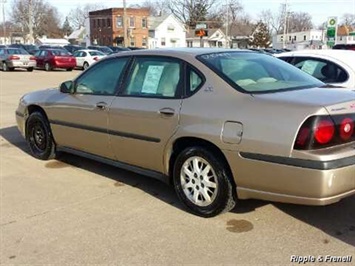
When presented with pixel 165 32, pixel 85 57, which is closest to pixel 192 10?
pixel 165 32

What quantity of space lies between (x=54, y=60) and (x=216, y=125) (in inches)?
1052

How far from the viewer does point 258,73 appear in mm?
4426

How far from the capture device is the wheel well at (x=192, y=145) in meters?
4.05

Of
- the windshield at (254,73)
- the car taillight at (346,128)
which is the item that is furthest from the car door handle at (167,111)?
the car taillight at (346,128)

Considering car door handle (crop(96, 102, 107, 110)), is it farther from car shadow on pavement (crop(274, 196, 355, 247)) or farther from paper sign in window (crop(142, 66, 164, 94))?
car shadow on pavement (crop(274, 196, 355, 247))

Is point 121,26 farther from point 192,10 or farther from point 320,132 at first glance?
point 320,132

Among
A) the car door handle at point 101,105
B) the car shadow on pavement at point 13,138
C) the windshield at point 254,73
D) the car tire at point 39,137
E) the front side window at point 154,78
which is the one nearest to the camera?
the windshield at point 254,73

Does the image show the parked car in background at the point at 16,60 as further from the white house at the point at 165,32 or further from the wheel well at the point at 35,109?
the white house at the point at 165,32

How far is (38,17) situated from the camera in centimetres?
9856

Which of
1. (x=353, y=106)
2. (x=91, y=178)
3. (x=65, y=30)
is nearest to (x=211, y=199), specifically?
(x=353, y=106)

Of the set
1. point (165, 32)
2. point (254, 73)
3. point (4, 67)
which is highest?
point (165, 32)

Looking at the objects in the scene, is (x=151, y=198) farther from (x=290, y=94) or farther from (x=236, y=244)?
(x=290, y=94)

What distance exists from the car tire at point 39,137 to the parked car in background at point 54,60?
23548mm

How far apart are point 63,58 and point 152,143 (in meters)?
26.3
